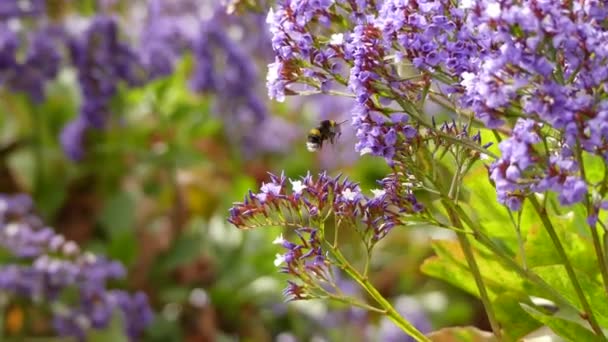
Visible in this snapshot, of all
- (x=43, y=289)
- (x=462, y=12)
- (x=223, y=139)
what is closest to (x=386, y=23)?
(x=462, y=12)

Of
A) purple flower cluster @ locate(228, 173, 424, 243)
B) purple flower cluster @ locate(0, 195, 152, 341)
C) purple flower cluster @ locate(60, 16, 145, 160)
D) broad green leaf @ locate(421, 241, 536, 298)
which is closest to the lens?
purple flower cluster @ locate(228, 173, 424, 243)

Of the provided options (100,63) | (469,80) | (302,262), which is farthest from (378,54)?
(100,63)

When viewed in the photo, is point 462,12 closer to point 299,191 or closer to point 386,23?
point 386,23

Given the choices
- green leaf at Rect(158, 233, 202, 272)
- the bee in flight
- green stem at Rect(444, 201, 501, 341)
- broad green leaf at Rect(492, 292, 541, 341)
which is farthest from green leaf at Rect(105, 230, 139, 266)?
green stem at Rect(444, 201, 501, 341)

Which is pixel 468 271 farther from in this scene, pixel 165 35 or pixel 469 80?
pixel 165 35

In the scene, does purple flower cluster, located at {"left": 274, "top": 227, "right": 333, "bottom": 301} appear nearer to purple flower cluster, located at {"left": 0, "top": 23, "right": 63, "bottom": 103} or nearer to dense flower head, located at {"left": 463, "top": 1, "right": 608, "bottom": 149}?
dense flower head, located at {"left": 463, "top": 1, "right": 608, "bottom": 149}

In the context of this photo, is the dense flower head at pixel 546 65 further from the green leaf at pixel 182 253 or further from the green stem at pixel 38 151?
the green stem at pixel 38 151
